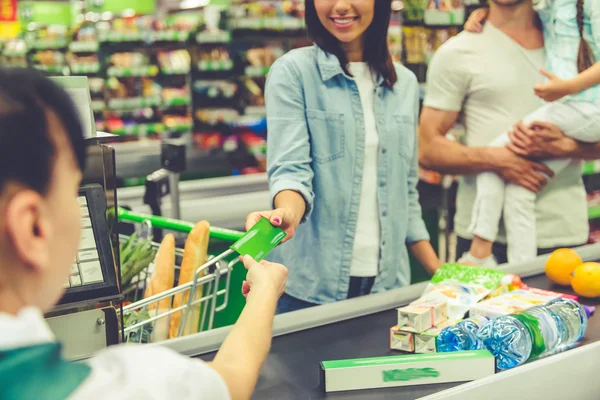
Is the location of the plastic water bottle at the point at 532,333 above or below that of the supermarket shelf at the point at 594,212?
above

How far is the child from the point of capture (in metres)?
2.40

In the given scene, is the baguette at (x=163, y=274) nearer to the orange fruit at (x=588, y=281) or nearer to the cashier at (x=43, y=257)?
the cashier at (x=43, y=257)

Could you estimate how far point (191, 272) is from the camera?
5.28 feet

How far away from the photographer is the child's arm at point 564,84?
232 centimetres

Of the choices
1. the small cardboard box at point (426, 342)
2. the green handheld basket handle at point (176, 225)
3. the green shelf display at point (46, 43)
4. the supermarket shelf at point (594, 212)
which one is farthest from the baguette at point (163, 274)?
the green shelf display at point (46, 43)

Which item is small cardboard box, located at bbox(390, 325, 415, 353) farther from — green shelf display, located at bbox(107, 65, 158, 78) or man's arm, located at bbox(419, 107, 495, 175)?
green shelf display, located at bbox(107, 65, 158, 78)

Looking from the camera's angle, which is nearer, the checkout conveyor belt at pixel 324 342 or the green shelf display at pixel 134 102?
the checkout conveyor belt at pixel 324 342

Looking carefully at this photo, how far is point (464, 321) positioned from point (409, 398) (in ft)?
0.80

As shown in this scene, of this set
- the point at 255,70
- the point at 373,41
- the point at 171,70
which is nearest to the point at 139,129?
the point at 171,70

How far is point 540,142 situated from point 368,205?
2.86 feet

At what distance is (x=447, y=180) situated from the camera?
158 inches

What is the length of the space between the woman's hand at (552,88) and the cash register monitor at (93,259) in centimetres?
171

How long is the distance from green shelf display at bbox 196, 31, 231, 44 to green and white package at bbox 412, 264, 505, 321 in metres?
4.94

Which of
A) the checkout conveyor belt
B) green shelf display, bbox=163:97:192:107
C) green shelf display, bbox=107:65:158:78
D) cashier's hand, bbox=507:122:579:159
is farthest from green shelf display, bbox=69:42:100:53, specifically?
the checkout conveyor belt
